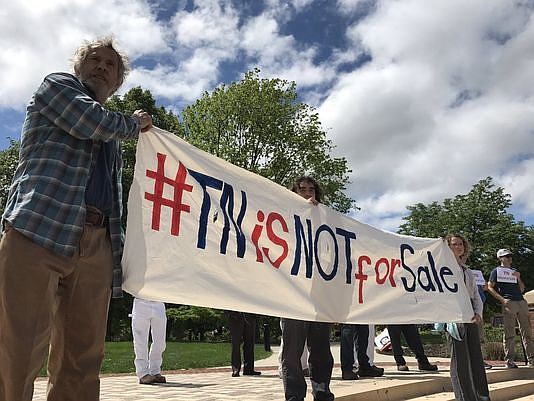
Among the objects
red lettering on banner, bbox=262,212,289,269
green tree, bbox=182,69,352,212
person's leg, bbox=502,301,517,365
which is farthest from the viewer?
green tree, bbox=182,69,352,212

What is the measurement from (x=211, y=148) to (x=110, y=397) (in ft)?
80.6

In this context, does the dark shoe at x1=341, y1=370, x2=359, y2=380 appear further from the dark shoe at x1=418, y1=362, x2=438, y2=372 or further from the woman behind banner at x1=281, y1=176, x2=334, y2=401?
the woman behind banner at x1=281, y1=176, x2=334, y2=401

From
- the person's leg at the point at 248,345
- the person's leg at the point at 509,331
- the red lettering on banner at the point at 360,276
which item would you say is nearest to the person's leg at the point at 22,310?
the red lettering on banner at the point at 360,276

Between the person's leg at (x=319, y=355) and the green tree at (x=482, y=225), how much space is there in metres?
33.8

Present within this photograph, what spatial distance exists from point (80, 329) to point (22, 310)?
1.05ft

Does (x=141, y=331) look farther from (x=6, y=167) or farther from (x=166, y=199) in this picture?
(x=6, y=167)

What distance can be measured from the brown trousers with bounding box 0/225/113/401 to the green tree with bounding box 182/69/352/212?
2684cm

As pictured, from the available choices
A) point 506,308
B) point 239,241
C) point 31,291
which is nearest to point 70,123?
point 31,291

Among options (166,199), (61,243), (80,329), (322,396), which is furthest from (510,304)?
(61,243)

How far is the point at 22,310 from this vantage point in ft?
7.49

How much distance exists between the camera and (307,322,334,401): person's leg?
4523 mm

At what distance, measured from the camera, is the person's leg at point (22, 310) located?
2264 millimetres

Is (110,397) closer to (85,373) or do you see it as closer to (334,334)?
(85,373)

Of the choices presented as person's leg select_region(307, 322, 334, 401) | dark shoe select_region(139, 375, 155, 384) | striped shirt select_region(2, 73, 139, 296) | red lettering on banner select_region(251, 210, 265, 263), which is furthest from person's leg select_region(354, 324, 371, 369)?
striped shirt select_region(2, 73, 139, 296)
